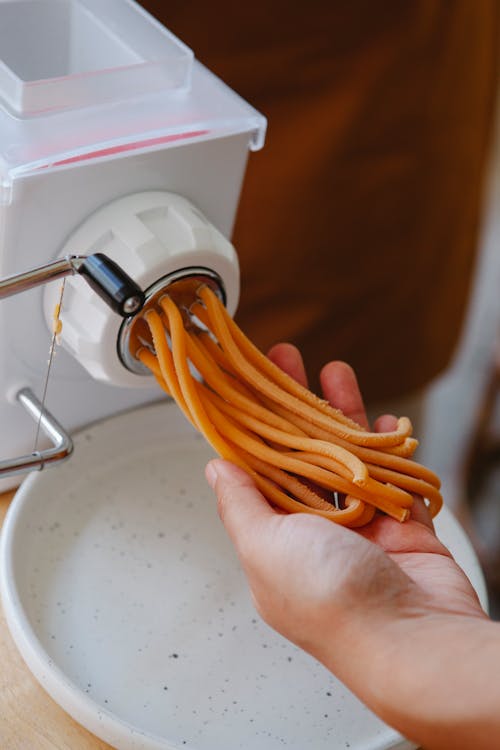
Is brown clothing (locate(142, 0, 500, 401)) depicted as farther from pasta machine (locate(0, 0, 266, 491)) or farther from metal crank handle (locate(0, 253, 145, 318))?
metal crank handle (locate(0, 253, 145, 318))

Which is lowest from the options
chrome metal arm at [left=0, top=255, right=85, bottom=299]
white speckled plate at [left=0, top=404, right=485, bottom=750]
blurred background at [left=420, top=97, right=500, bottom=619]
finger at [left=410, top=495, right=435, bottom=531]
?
blurred background at [left=420, top=97, right=500, bottom=619]

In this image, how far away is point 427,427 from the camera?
6.61 ft

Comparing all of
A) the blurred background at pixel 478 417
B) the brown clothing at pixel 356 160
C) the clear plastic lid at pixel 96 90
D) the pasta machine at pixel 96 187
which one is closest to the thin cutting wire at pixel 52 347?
the pasta machine at pixel 96 187

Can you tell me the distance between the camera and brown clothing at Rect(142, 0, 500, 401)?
120cm

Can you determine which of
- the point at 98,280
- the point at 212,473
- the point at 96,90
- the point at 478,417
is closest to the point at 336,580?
the point at 212,473

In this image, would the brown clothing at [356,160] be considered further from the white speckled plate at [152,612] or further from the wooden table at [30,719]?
the wooden table at [30,719]

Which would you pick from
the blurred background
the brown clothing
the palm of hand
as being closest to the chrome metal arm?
the palm of hand

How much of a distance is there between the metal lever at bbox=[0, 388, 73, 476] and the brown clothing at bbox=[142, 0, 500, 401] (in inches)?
21.2

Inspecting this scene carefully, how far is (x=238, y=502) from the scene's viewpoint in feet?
2.19

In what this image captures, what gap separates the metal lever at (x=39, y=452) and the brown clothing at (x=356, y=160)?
54 cm

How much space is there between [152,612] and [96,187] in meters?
0.34

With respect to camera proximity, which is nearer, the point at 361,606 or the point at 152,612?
the point at 361,606

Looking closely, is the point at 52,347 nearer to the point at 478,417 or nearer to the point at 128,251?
the point at 128,251

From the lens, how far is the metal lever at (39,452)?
0.70 metres
